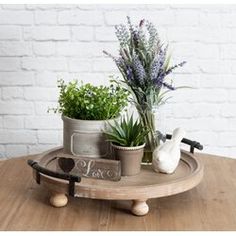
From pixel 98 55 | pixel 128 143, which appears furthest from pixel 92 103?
pixel 98 55

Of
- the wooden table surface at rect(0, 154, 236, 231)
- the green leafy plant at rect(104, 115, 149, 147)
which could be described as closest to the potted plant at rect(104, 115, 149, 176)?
the green leafy plant at rect(104, 115, 149, 147)

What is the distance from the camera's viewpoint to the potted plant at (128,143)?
135cm

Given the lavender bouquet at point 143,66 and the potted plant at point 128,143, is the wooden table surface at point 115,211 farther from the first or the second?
the lavender bouquet at point 143,66

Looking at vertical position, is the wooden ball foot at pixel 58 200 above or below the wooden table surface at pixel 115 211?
above

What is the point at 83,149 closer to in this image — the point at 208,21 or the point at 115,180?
the point at 115,180

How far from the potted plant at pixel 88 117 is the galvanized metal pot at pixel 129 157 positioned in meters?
0.05

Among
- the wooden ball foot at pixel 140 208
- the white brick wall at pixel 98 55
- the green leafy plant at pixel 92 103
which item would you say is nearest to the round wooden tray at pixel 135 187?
the wooden ball foot at pixel 140 208

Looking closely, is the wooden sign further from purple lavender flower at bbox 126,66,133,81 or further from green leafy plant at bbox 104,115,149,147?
purple lavender flower at bbox 126,66,133,81

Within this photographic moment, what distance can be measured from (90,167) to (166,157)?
8.4 inches

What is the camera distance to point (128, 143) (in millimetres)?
1371

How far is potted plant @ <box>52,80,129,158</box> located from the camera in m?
1.38

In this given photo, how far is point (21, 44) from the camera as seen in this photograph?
222 centimetres

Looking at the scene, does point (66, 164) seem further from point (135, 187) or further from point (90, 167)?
point (135, 187)

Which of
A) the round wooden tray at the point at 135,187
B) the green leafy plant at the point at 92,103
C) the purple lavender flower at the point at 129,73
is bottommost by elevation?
the round wooden tray at the point at 135,187
